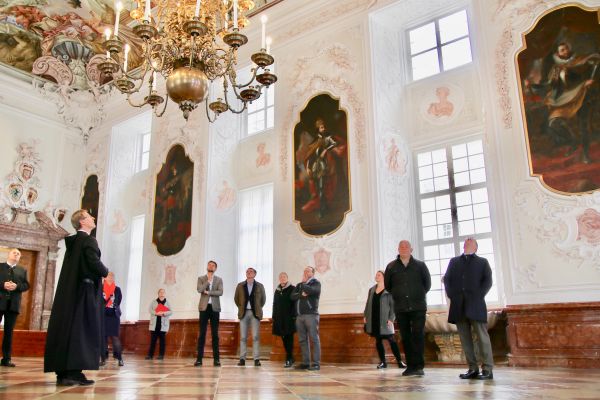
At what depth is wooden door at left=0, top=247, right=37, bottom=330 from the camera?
13898 mm

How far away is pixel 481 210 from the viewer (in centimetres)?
886

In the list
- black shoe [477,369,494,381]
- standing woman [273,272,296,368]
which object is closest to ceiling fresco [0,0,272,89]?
standing woman [273,272,296,368]

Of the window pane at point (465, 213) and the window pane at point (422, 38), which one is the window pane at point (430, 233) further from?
the window pane at point (422, 38)

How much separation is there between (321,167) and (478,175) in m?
2.88

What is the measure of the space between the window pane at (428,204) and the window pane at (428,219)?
92 millimetres

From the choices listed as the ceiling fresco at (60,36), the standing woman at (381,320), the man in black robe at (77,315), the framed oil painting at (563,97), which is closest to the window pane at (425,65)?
the framed oil painting at (563,97)

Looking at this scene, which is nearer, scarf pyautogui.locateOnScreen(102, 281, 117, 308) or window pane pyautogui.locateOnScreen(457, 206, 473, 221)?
scarf pyautogui.locateOnScreen(102, 281, 117, 308)

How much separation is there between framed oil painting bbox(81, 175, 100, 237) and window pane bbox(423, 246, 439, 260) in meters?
10.4

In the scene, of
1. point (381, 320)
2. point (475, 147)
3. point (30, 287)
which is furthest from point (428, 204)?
point (30, 287)

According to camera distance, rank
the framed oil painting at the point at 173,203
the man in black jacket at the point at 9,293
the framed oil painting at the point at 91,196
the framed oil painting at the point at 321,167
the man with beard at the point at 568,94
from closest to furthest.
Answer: the man in black jacket at the point at 9,293 → the man with beard at the point at 568,94 → the framed oil painting at the point at 321,167 → the framed oil painting at the point at 173,203 → the framed oil painting at the point at 91,196

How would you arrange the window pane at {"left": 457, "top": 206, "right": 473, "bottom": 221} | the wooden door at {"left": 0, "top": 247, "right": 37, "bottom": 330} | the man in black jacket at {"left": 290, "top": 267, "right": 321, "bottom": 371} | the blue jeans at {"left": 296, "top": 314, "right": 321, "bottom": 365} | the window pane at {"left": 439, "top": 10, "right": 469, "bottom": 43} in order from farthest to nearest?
1. the wooden door at {"left": 0, "top": 247, "right": 37, "bottom": 330}
2. the window pane at {"left": 439, "top": 10, "right": 469, "bottom": 43}
3. the window pane at {"left": 457, "top": 206, "right": 473, "bottom": 221}
4. the man in black jacket at {"left": 290, "top": 267, "right": 321, "bottom": 371}
5. the blue jeans at {"left": 296, "top": 314, "right": 321, "bottom": 365}

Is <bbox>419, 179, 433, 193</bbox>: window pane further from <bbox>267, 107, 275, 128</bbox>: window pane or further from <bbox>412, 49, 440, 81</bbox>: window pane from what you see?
<bbox>267, 107, 275, 128</bbox>: window pane

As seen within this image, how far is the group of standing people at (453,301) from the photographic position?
4965 millimetres

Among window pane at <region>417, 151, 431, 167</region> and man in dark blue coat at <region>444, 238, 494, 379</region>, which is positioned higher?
window pane at <region>417, 151, 431, 167</region>
